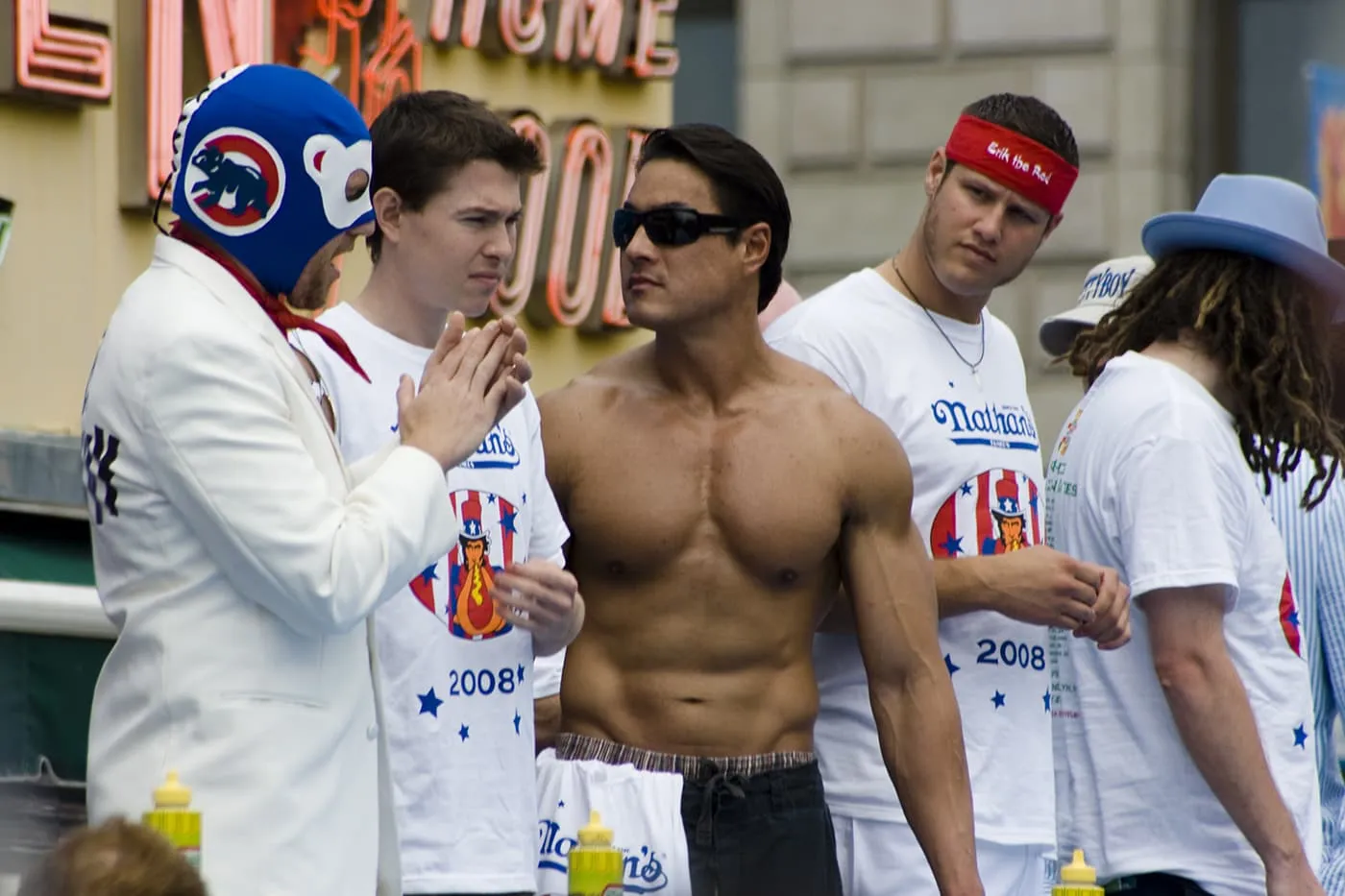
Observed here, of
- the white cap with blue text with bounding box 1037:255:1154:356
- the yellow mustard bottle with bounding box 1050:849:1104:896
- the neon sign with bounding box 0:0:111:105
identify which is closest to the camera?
the yellow mustard bottle with bounding box 1050:849:1104:896

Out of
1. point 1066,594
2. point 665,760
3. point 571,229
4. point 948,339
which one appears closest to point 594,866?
point 665,760

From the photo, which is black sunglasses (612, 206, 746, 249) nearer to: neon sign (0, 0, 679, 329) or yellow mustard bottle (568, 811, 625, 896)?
yellow mustard bottle (568, 811, 625, 896)

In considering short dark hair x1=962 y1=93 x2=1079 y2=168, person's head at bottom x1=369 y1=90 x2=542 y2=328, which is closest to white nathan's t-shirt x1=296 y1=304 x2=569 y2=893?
person's head at bottom x1=369 y1=90 x2=542 y2=328

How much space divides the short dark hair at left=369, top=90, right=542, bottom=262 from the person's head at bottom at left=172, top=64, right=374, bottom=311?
34.4 inches

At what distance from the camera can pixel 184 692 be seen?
418 centimetres

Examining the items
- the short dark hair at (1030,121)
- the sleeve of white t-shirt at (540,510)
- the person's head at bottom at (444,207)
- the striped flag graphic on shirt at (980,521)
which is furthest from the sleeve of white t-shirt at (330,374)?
the short dark hair at (1030,121)

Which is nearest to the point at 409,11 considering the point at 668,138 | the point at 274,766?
the point at 668,138

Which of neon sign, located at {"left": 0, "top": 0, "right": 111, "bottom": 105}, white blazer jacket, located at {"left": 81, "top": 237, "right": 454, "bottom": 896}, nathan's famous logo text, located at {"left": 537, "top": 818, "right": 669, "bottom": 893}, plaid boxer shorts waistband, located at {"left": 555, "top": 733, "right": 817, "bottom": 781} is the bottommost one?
nathan's famous logo text, located at {"left": 537, "top": 818, "right": 669, "bottom": 893}

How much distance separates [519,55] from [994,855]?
705cm

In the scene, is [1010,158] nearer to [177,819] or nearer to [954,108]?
[177,819]

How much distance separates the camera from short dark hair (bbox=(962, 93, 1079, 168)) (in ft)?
20.6

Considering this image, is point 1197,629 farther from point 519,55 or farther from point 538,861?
point 519,55

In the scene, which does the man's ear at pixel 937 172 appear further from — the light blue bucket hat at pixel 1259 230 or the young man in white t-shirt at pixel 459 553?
the young man in white t-shirt at pixel 459 553

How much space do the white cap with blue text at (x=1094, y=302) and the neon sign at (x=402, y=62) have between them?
199 centimetres
